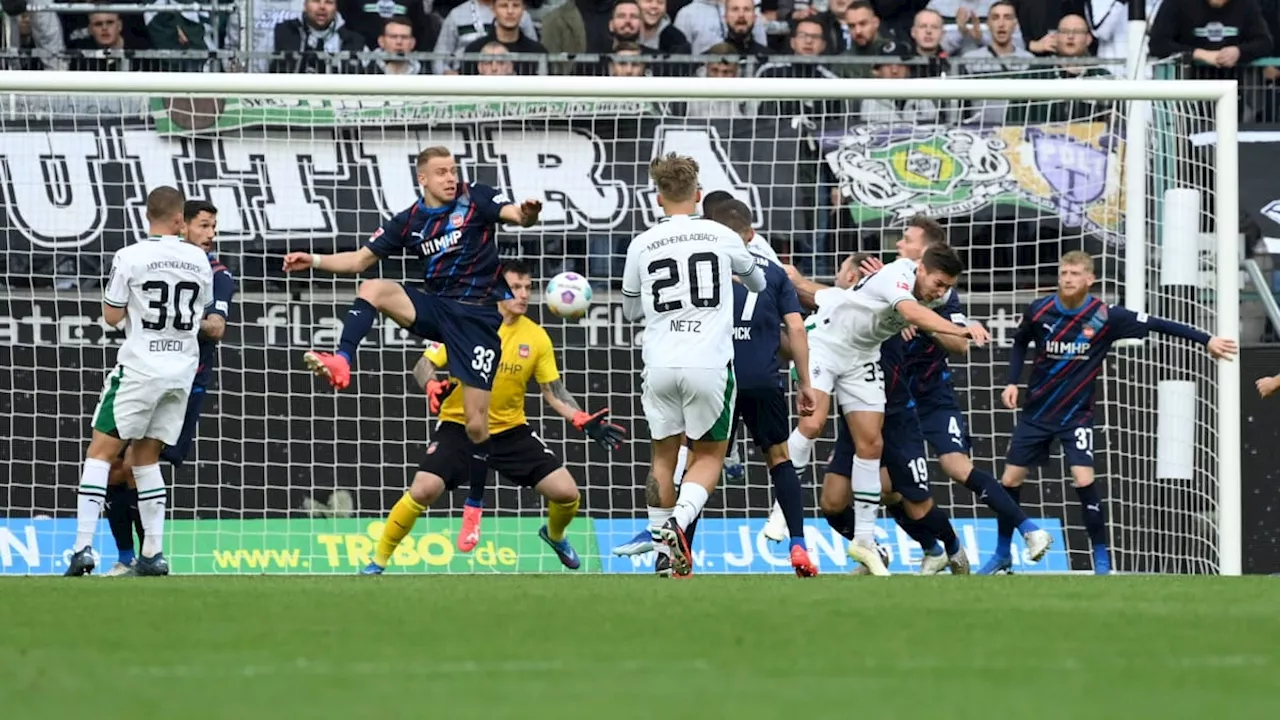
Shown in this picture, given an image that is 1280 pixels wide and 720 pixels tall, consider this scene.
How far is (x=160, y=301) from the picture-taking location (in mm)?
10844

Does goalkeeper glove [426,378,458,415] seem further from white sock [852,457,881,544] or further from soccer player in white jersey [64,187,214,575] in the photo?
white sock [852,457,881,544]

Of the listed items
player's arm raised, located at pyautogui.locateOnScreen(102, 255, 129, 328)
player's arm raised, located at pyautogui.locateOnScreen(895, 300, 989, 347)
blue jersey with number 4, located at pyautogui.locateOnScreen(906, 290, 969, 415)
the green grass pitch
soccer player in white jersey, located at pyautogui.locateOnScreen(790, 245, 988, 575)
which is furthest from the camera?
blue jersey with number 4, located at pyautogui.locateOnScreen(906, 290, 969, 415)

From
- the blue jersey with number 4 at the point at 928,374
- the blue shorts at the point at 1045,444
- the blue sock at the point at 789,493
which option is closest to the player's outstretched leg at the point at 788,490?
the blue sock at the point at 789,493

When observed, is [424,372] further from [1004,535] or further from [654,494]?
[1004,535]

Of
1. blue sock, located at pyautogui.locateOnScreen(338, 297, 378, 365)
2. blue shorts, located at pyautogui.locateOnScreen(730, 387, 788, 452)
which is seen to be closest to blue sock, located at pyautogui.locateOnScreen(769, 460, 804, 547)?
→ blue shorts, located at pyautogui.locateOnScreen(730, 387, 788, 452)

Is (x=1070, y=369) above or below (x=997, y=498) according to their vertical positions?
above

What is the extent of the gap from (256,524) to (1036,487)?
529 cm

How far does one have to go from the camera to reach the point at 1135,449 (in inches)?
532

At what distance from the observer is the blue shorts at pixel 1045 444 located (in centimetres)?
1229

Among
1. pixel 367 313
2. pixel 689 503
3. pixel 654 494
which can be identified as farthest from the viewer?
pixel 367 313

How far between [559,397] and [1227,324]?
4050mm

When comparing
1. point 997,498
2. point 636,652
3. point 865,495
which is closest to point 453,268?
point 865,495

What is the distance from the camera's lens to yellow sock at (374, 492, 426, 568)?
11375 mm

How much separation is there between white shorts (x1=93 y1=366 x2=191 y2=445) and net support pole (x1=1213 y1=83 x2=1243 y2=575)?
603cm
